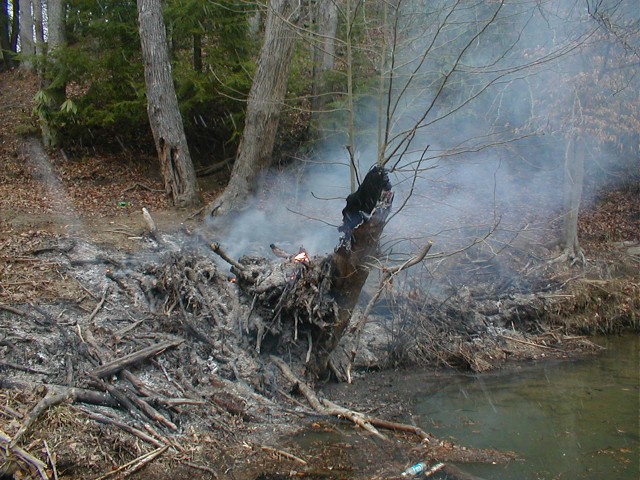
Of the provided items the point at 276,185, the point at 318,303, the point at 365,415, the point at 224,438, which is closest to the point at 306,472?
the point at 224,438

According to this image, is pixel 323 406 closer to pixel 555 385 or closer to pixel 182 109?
pixel 555 385

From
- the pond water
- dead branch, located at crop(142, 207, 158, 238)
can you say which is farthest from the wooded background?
the pond water

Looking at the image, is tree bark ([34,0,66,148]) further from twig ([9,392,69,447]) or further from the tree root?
twig ([9,392,69,447])

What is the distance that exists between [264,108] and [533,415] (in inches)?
275

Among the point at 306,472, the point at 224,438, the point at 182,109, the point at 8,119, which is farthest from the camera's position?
the point at 8,119

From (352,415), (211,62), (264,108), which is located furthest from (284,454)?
(211,62)

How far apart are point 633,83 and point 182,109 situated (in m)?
8.77

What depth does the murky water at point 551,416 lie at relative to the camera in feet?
20.3

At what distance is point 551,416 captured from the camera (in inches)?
297

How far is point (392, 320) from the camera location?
9258 millimetres

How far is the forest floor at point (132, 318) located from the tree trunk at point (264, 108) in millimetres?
946

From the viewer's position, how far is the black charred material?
6738 millimetres

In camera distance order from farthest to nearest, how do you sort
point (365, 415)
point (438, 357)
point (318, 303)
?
point (438, 357)
point (318, 303)
point (365, 415)

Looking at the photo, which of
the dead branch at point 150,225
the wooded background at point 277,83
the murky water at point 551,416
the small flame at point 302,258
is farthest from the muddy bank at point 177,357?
the wooded background at point 277,83
